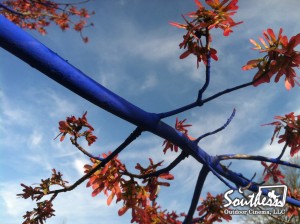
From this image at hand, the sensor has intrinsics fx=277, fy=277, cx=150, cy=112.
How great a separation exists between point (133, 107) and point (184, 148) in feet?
2.10

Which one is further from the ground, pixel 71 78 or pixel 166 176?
pixel 166 176

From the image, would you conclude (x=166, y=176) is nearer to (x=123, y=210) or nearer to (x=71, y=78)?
(x=123, y=210)

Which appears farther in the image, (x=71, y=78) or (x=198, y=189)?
(x=198, y=189)

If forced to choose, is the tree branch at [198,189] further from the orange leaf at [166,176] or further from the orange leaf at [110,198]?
the orange leaf at [110,198]

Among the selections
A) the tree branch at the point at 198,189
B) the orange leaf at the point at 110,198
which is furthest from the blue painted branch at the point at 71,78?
the orange leaf at the point at 110,198

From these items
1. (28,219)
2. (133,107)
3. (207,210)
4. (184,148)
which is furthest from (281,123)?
(28,219)

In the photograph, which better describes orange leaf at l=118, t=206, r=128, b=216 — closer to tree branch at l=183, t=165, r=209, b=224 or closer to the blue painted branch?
tree branch at l=183, t=165, r=209, b=224

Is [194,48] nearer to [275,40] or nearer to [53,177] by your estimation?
[275,40]

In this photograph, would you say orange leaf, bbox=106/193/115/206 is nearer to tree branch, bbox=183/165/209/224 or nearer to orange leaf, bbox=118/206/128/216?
orange leaf, bbox=118/206/128/216

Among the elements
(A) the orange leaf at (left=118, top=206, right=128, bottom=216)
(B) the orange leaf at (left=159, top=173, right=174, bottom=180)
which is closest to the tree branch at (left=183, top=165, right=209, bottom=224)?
(B) the orange leaf at (left=159, top=173, right=174, bottom=180)

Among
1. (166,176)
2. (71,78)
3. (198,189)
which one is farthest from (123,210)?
(71,78)

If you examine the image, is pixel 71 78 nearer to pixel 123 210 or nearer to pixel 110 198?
pixel 110 198

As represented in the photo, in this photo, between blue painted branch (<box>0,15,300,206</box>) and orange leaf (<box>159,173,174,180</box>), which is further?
orange leaf (<box>159,173,174,180</box>)

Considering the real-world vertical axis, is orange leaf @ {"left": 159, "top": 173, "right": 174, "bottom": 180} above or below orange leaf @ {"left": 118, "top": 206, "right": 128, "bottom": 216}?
above
